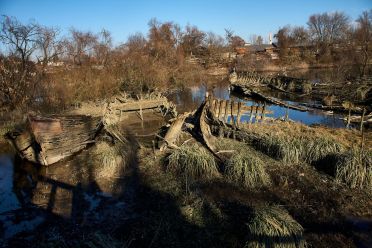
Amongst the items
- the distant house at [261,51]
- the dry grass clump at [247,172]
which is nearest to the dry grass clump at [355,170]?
the dry grass clump at [247,172]

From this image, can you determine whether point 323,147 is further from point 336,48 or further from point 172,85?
point 336,48

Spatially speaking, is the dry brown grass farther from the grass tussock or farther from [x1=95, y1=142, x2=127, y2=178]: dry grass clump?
[x1=95, y1=142, x2=127, y2=178]: dry grass clump

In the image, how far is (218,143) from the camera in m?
10.5

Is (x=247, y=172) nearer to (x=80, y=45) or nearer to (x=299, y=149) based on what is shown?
(x=299, y=149)

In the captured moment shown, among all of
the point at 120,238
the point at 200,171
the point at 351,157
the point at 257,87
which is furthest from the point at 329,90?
the point at 120,238

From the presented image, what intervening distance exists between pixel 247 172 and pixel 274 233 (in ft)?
9.78

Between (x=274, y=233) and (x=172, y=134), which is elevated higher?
(x=172, y=134)

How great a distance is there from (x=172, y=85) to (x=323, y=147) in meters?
23.0

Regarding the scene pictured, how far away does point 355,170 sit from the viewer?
25.3 feet

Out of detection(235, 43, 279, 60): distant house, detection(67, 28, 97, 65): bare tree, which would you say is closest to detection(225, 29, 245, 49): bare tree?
detection(235, 43, 279, 60): distant house

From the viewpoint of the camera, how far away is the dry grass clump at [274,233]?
5.05 metres

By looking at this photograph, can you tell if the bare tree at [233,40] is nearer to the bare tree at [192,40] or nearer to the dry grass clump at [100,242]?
the bare tree at [192,40]

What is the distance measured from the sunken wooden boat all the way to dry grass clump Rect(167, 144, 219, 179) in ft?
13.8

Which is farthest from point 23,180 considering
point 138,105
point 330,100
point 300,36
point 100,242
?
point 300,36
